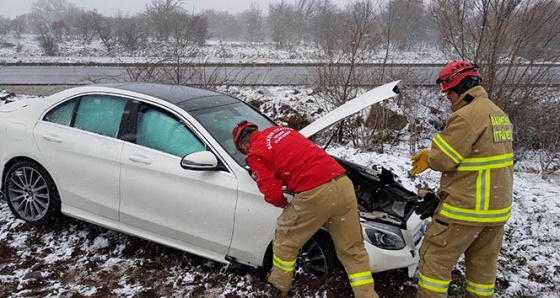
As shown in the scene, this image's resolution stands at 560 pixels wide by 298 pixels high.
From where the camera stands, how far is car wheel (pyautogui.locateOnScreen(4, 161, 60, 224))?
156 inches

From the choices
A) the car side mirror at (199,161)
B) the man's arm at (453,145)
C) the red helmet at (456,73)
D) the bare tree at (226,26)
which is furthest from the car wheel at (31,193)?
the bare tree at (226,26)

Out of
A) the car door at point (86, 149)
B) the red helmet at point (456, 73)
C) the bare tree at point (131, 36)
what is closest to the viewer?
the red helmet at point (456, 73)

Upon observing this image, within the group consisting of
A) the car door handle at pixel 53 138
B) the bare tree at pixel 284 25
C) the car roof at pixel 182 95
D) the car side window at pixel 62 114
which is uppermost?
the bare tree at pixel 284 25

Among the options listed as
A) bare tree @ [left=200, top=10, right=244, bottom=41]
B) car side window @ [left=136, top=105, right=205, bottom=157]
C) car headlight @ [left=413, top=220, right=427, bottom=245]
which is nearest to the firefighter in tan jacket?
car headlight @ [left=413, top=220, right=427, bottom=245]

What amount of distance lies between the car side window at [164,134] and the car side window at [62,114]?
853mm

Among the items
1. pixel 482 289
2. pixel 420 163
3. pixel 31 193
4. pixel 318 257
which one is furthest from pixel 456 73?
pixel 31 193

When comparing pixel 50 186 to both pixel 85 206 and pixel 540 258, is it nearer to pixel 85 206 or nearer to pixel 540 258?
pixel 85 206

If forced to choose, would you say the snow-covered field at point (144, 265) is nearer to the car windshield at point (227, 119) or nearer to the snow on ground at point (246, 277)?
the snow on ground at point (246, 277)

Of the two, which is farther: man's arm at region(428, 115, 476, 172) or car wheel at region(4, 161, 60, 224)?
car wheel at region(4, 161, 60, 224)

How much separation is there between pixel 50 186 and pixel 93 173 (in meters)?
0.62

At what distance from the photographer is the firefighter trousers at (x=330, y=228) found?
2768 millimetres

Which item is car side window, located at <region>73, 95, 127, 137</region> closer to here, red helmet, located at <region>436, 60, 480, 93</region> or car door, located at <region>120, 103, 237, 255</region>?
car door, located at <region>120, 103, 237, 255</region>

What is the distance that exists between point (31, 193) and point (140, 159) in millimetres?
1498

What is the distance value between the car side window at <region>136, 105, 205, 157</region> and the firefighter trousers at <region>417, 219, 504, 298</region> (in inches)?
77.7
